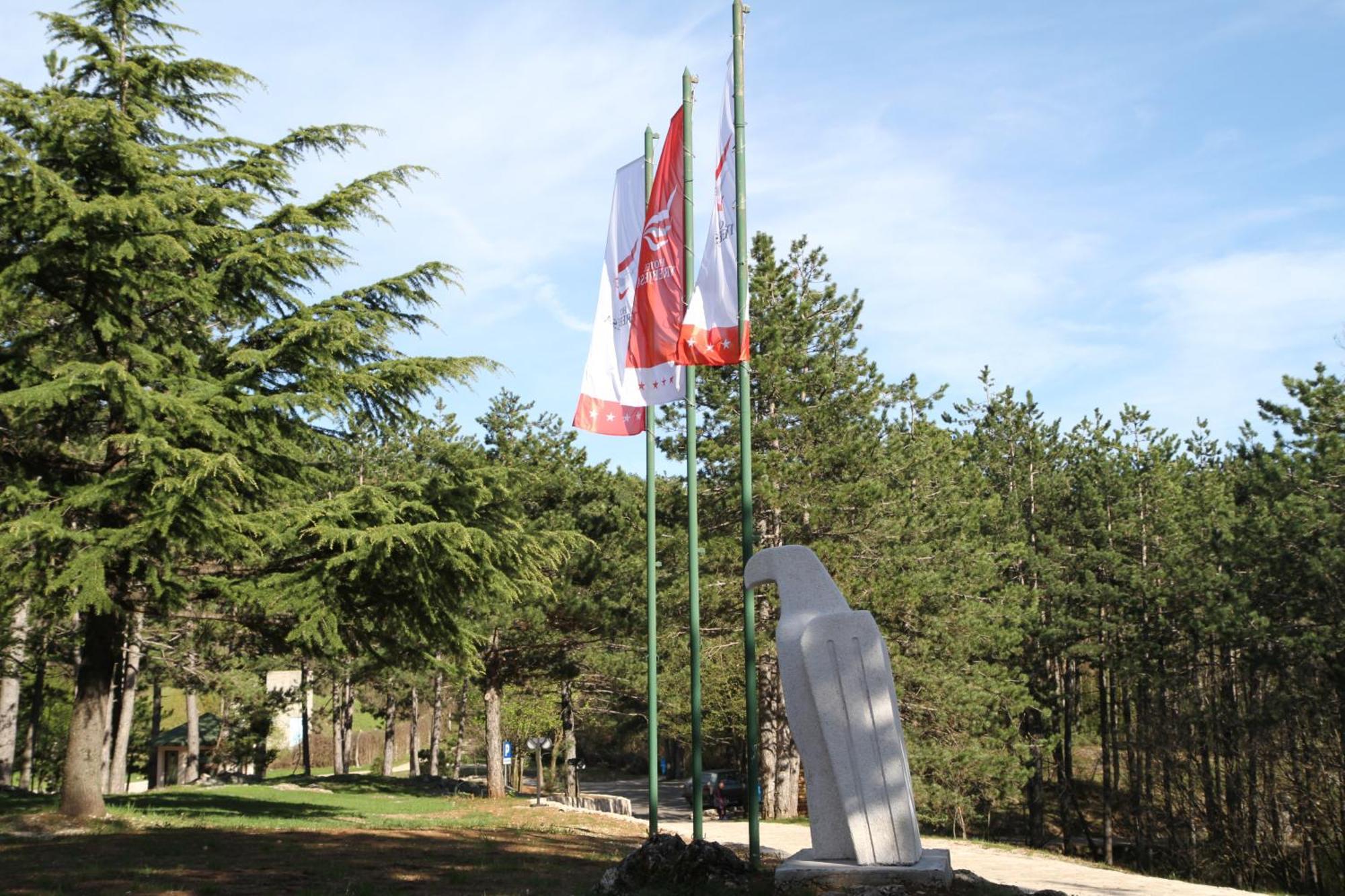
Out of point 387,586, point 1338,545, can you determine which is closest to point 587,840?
point 387,586

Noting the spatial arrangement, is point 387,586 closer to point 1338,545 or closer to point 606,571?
point 606,571

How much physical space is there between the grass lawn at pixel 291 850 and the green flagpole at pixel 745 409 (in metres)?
1.78

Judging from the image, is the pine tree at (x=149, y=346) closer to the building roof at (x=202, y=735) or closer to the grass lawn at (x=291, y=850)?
the grass lawn at (x=291, y=850)

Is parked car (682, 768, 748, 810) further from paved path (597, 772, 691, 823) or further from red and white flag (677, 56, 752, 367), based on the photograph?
red and white flag (677, 56, 752, 367)

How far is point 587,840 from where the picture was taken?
1499cm

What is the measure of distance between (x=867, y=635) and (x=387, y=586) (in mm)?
8147

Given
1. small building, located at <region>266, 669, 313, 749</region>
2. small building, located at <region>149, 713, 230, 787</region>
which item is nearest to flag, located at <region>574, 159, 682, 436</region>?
small building, located at <region>266, 669, 313, 749</region>

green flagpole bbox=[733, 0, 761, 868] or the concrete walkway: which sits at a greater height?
green flagpole bbox=[733, 0, 761, 868]

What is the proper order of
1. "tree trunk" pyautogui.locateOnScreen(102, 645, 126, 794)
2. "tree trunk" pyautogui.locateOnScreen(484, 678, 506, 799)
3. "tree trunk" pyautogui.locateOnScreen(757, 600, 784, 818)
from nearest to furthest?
"tree trunk" pyautogui.locateOnScreen(102, 645, 126, 794) → "tree trunk" pyautogui.locateOnScreen(757, 600, 784, 818) → "tree trunk" pyautogui.locateOnScreen(484, 678, 506, 799)

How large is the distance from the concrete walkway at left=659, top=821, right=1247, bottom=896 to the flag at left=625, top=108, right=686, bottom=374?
6281 mm

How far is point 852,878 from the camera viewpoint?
8.09 metres

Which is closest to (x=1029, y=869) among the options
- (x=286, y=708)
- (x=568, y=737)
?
(x=568, y=737)

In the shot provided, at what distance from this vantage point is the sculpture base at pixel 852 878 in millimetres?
8070

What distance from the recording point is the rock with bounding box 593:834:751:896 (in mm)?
8406
